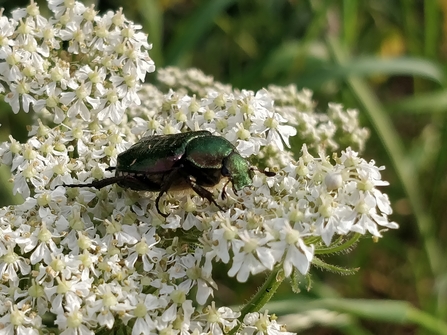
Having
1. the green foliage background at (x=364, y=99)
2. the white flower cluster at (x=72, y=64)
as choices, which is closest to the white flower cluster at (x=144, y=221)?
the white flower cluster at (x=72, y=64)

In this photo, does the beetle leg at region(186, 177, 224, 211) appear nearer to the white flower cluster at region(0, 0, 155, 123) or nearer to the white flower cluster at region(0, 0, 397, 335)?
the white flower cluster at region(0, 0, 397, 335)

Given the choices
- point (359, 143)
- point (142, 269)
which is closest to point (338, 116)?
point (359, 143)

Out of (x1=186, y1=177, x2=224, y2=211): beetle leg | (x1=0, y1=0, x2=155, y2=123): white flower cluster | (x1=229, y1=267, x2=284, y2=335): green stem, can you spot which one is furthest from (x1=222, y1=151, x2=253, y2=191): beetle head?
(x1=0, y1=0, x2=155, y2=123): white flower cluster

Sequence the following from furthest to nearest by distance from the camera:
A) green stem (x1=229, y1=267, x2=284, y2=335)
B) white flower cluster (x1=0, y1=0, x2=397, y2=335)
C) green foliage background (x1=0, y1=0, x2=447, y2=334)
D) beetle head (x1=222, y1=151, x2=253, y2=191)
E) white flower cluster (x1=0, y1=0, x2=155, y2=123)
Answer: green foliage background (x1=0, y1=0, x2=447, y2=334) < white flower cluster (x1=0, y1=0, x2=155, y2=123) < beetle head (x1=222, y1=151, x2=253, y2=191) < green stem (x1=229, y1=267, x2=284, y2=335) < white flower cluster (x1=0, y1=0, x2=397, y2=335)

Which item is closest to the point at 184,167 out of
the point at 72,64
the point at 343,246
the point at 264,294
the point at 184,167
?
the point at 184,167

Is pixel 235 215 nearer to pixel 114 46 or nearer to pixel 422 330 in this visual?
pixel 114 46

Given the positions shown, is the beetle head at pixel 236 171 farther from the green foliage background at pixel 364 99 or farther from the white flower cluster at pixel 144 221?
the green foliage background at pixel 364 99
